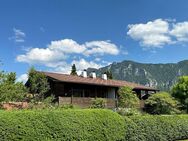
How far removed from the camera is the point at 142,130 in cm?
2473

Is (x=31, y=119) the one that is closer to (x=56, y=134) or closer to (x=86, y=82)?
(x=56, y=134)

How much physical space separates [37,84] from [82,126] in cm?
1665

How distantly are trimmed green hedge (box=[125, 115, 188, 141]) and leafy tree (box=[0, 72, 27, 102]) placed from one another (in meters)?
10.6

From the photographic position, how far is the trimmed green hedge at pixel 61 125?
57.2ft

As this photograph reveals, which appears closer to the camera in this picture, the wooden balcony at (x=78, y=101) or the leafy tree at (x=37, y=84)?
the leafy tree at (x=37, y=84)

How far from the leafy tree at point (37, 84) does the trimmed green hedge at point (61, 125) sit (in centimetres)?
1449

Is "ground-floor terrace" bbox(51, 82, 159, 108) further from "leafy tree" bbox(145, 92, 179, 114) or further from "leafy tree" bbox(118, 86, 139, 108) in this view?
"leafy tree" bbox(145, 92, 179, 114)

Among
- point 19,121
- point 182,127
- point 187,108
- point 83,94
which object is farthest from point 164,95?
point 19,121

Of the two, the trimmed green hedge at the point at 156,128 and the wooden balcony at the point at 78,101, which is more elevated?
the wooden balcony at the point at 78,101

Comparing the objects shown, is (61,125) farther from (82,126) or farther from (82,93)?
(82,93)

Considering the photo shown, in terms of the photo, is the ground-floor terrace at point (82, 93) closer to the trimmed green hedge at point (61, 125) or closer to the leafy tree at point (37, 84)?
the leafy tree at point (37, 84)

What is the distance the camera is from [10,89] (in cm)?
2970

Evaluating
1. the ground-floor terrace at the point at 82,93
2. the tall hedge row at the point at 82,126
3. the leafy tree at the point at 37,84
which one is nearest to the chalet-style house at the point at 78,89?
the ground-floor terrace at the point at 82,93

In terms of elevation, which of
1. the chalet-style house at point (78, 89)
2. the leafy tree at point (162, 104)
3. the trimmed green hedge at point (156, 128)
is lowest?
the trimmed green hedge at point (156, 128)
